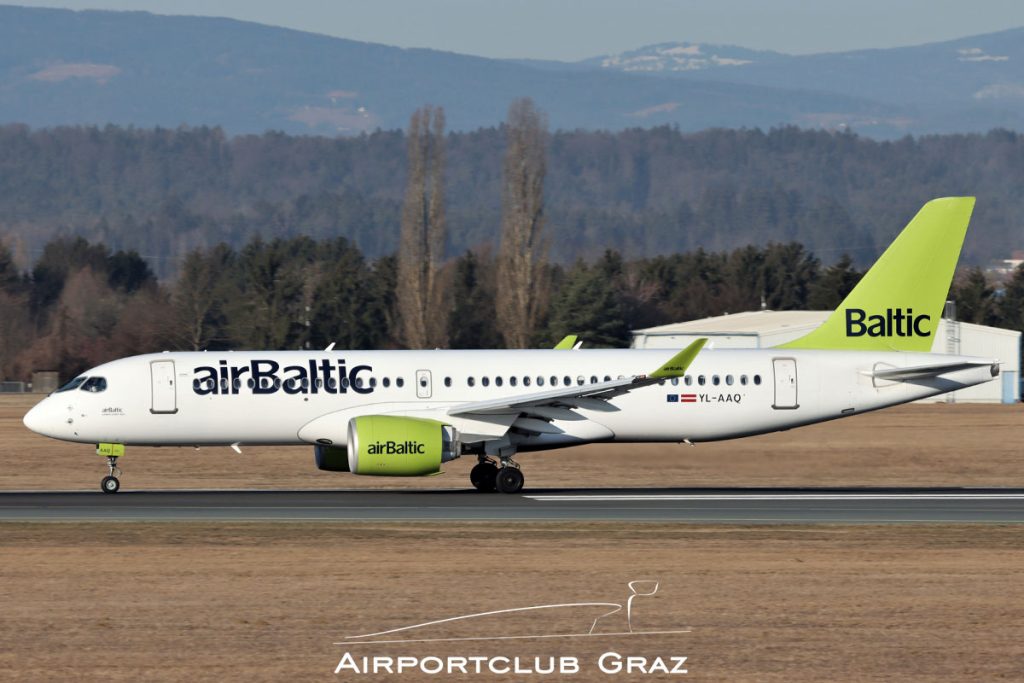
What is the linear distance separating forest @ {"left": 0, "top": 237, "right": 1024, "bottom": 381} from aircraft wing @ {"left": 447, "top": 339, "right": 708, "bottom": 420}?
5274 cm

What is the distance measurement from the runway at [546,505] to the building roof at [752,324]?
5064 centimetres

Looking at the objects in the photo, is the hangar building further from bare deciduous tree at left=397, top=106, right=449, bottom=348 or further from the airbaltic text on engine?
the airbaltic text on engine

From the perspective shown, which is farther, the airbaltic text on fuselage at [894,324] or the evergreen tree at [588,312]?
the evergreen tree at [588,312]

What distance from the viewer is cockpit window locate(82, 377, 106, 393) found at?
107 ft

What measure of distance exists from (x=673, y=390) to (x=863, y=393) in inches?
165

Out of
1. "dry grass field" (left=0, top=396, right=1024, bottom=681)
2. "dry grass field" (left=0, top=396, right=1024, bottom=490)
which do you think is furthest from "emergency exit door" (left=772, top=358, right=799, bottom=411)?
"dry grass field" (left=0, top=396, right=1024, bottom=681)

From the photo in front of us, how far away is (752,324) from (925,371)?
2243 inches

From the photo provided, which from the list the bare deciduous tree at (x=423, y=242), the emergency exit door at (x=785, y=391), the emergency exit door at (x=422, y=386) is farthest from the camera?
the bare deciduous tree at (x=423, y=242)

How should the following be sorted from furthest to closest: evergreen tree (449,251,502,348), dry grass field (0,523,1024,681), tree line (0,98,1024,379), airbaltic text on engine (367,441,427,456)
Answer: evergreen tree (449,251,502,348)
tree line (0,98,1024,379)
airbaltic text on engine (367,441,427,456)
dry grass field (0,523,1024,681)

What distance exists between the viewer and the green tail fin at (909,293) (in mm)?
34844

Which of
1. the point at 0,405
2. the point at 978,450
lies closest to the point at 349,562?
the point at 978,450

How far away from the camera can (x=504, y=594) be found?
1928cm

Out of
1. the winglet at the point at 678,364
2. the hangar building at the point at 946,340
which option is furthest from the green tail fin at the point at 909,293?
the hangar building at the point at 946,340

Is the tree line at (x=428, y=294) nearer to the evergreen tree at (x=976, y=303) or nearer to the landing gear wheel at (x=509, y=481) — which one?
the evergreen tree at (x=976, y=303)
